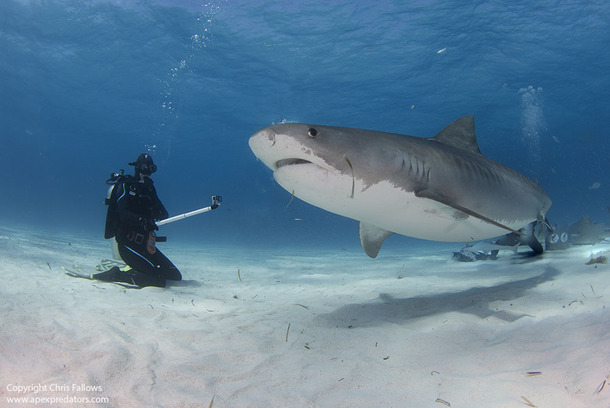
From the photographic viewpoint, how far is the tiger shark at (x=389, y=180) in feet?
8.73

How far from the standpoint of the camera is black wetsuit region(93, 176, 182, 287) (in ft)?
17.4

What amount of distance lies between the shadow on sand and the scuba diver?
3.41m

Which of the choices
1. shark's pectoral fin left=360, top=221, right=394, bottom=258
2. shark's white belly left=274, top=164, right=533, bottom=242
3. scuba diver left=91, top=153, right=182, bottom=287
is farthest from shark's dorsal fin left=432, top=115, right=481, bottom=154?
scuba diver left=91, top=153, right=182, bottom=287

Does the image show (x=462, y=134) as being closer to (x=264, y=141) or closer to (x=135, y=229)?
(x=264, y=141)

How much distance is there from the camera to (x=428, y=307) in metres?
3.62

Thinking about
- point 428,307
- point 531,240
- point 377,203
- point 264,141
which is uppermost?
point 264,141

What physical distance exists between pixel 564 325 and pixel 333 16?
17.7 meters

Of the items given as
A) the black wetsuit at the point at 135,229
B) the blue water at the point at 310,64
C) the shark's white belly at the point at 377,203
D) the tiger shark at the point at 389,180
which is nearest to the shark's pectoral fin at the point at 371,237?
the tiger shark at the point at 389,180

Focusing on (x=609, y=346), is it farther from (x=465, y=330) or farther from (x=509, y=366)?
(x=465, y=330)

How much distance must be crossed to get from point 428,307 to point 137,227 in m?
4.78

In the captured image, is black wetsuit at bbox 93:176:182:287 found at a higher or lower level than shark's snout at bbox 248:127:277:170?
lower

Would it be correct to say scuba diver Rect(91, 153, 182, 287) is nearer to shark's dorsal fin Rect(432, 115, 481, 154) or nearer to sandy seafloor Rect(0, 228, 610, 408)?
sandy seafloor Rect(0, 228, 610, 408)

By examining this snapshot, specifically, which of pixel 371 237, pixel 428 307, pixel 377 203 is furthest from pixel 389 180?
pixel 428 307

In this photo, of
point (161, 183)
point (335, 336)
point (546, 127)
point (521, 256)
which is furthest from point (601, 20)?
point (161, 183)
